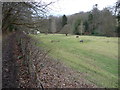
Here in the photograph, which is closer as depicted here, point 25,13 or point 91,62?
point 25,13

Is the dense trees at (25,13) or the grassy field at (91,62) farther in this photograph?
the grassy field at (91,62)

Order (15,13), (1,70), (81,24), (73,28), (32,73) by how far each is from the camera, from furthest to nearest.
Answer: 1. (73,28)
2. (81,24)
3. (15,13)
4. (1,70)
5. (32,73)

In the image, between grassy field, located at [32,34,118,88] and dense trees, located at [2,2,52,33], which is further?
grassy field, located at [32,34,118,88]

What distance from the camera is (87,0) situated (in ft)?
19.5

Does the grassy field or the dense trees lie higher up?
the dense trees

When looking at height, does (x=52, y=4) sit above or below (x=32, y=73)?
above

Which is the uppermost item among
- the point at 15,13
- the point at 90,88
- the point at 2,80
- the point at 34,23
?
the point at 15,13

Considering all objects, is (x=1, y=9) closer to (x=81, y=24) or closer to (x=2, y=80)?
(x=2, y=80)

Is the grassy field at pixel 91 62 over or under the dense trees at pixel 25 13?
under

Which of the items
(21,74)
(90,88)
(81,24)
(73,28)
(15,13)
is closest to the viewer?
(21,74)

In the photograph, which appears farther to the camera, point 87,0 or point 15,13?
point 15,13

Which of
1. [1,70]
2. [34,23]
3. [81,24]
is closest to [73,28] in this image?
[81,24]

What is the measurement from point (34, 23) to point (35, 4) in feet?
4.24

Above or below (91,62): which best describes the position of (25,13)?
above
